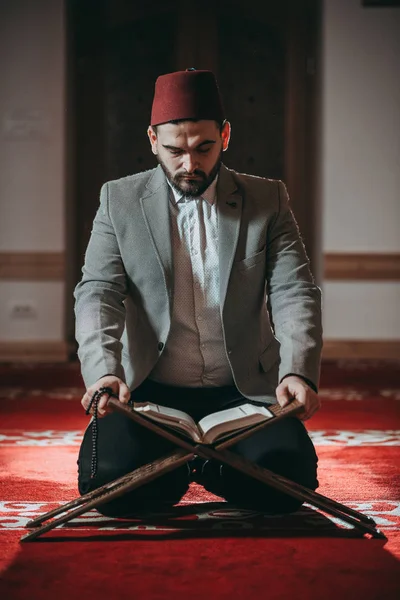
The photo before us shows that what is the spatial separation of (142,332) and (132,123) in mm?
4421

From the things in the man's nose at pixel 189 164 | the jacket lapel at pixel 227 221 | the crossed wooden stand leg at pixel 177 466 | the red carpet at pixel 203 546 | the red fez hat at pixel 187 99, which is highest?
the red fez hat at pixel 187 99

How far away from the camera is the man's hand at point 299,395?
2025 mm

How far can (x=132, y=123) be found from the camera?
21.6 feet

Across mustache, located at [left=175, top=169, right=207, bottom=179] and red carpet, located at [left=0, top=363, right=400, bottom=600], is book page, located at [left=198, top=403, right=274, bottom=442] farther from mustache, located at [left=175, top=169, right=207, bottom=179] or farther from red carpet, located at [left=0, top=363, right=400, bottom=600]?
mustache, located at [left=175, top=169, right=207, bottom=179]

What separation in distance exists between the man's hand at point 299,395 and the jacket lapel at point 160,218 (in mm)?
417

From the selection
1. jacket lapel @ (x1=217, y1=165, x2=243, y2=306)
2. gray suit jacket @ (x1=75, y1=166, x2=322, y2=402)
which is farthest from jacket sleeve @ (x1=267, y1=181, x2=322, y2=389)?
jacket lapel @ (x1=217, y1=165, x2=243, y2=306)

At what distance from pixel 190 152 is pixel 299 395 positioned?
0.63 metres

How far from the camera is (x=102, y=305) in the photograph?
2.26 m

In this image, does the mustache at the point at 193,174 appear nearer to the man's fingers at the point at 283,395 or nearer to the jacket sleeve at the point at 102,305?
the jacket sleeve at the point at 102,305

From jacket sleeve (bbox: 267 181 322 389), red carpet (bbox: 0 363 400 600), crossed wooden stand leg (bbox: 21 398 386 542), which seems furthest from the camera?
jacket sleeve (bbox: 267 181 322 389)

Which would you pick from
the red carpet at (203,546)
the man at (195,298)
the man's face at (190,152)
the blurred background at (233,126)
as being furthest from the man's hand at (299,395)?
the blurred background at (233,126)

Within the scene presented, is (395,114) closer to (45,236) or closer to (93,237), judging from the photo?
(45,236)

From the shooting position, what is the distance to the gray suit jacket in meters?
2.30

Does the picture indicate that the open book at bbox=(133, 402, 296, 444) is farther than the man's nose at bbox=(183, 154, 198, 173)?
No
